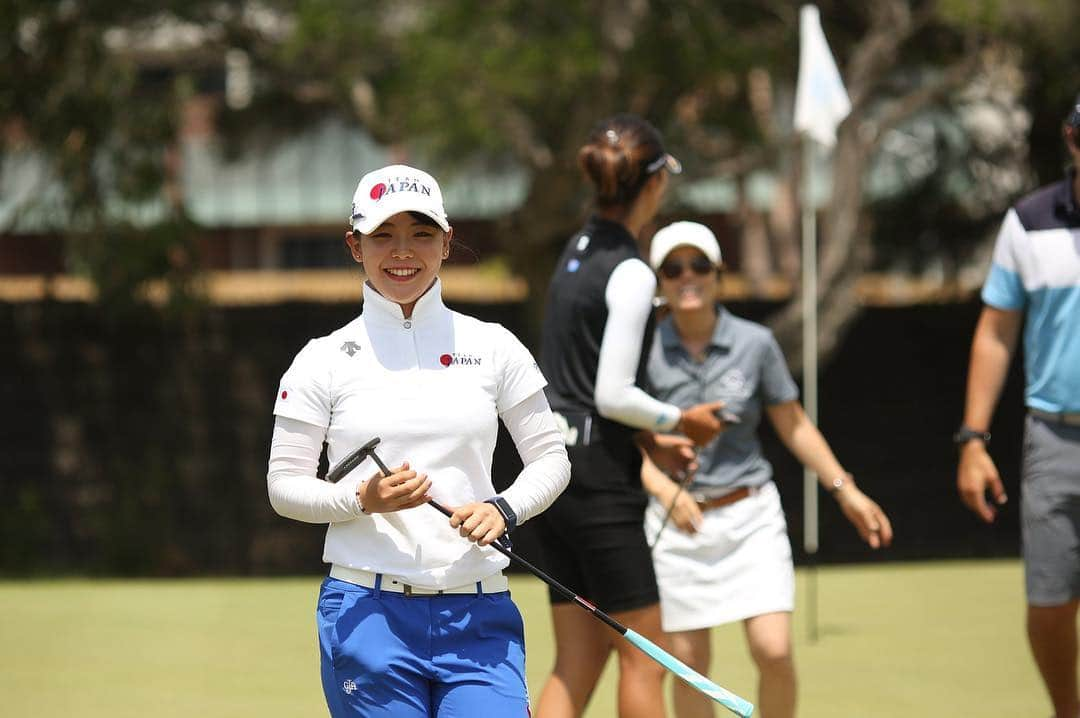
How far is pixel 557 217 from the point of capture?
46.0 feet

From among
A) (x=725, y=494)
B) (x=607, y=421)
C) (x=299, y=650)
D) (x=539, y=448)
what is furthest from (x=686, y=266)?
(x=299, y=650)

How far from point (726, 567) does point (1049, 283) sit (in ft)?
4.60

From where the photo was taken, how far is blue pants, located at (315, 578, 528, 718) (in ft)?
12.1

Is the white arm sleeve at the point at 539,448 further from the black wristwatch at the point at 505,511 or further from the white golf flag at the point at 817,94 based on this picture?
the white golf flag at the point at 817,94

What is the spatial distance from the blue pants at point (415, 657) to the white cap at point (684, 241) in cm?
233

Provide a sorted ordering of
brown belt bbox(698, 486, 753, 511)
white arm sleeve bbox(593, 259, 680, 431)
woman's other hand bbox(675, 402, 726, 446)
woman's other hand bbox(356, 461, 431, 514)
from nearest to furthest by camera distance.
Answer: woman's other hand bbox(356, 461, 431, 514) → white arm sleeve bbox(593, 259, 680, 431) → woman's other hand bbox(675, 402, 726, 446) → brown belt bbox(698, 486, 753, 511)

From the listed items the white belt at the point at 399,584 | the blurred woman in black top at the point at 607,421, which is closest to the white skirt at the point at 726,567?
the blurred woman in black top at the point at 607,421

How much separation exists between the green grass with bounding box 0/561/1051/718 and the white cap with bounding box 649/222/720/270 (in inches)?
92.7

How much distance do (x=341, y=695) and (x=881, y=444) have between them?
37.7 feet

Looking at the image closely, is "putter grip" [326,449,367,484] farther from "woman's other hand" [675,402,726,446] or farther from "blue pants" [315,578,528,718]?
"woman's other hand" [675,402,726,446]

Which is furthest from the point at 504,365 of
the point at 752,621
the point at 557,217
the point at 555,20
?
the point at 557,217

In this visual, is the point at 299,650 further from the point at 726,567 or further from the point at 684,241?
the point at 684,241

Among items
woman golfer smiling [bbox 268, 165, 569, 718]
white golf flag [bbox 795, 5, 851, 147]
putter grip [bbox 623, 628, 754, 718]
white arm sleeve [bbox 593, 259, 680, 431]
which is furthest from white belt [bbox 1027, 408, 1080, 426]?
white golf flag [bbox 795, 5, 851, 147]

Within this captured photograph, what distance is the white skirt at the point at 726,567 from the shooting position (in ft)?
18.6
